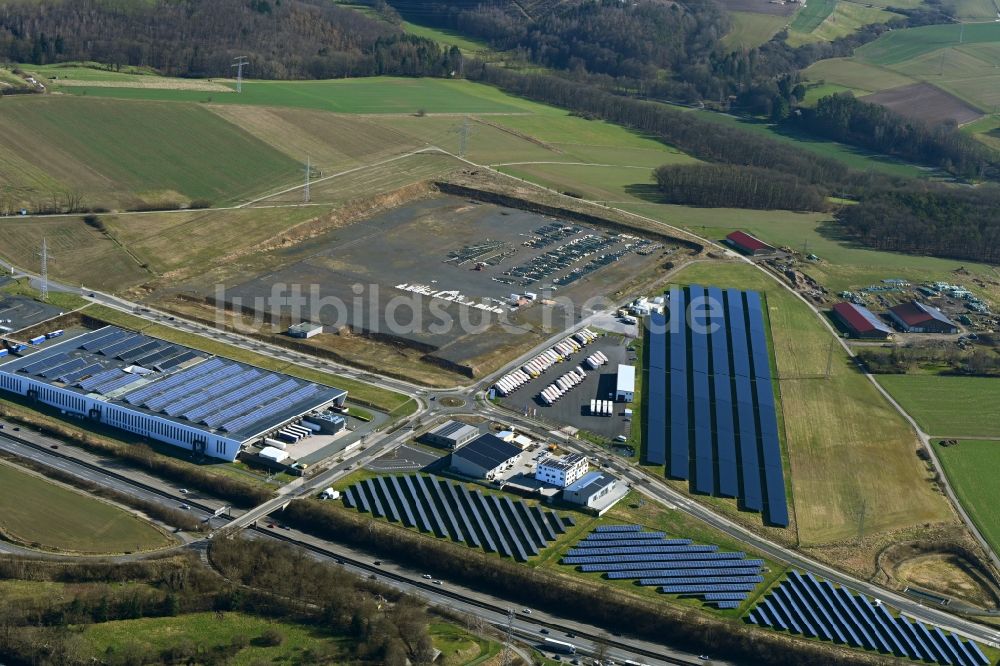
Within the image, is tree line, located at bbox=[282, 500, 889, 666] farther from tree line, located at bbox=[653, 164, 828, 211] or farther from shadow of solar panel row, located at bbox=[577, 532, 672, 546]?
tree line, located at bbox=[653, 164, 828, 211]

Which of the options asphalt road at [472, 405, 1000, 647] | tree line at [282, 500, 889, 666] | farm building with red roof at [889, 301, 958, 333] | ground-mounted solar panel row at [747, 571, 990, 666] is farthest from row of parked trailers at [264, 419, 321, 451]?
farm building with red roof at [889, 301, 958, 333]

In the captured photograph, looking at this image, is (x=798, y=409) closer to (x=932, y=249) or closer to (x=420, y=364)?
(x=420, y=364)

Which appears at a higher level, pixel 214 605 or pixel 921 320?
pixel 921 320

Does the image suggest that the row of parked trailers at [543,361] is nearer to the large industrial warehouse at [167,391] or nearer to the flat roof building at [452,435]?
the flat roof building at [452,435]

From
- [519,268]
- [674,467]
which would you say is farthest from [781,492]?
[519,268]

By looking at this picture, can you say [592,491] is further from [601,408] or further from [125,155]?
[125,155]

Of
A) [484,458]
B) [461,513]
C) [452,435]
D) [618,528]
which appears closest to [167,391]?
[452,435]
